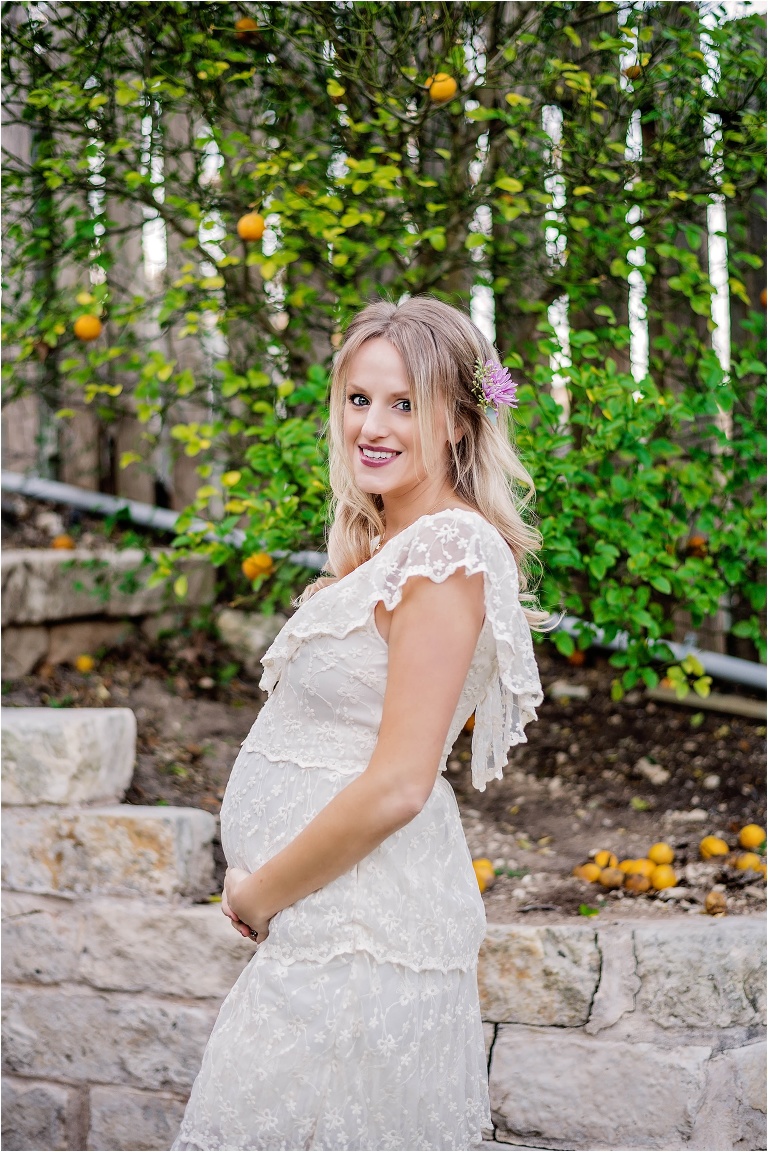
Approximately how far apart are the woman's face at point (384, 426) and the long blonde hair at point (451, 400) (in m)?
0.02

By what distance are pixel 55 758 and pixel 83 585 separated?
36.1 inches

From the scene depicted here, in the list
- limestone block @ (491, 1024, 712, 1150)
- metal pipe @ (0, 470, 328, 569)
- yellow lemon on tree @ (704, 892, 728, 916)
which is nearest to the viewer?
limestone block @ (491, 1024, 712, 1150)

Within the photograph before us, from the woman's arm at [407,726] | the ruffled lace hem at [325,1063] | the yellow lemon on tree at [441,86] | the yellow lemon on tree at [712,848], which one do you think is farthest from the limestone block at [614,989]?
the yellow lemon on tree at [441,86]

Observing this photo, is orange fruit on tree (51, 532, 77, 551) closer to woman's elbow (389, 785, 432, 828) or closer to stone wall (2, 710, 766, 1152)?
stone wall (2, 710, 766, 1152)

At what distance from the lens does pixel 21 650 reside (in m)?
3.21

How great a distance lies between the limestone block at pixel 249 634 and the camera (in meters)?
3.58

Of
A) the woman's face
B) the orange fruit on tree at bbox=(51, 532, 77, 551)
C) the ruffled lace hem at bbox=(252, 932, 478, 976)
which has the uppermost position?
the woman's face

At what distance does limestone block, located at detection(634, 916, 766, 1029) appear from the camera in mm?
2166

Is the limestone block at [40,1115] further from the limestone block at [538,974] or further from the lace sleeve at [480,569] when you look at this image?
the lace sleeve at [480,569]

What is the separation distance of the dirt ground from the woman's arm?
1.02 m

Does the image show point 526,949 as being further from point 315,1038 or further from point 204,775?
point 204,775

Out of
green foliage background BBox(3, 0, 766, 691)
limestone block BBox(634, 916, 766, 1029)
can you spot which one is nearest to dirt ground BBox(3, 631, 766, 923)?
limestone block BBox(634, 916, 766, 1029)

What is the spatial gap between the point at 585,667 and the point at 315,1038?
84.9 inches

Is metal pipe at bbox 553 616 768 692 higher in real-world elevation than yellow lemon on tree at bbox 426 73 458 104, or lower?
lower
